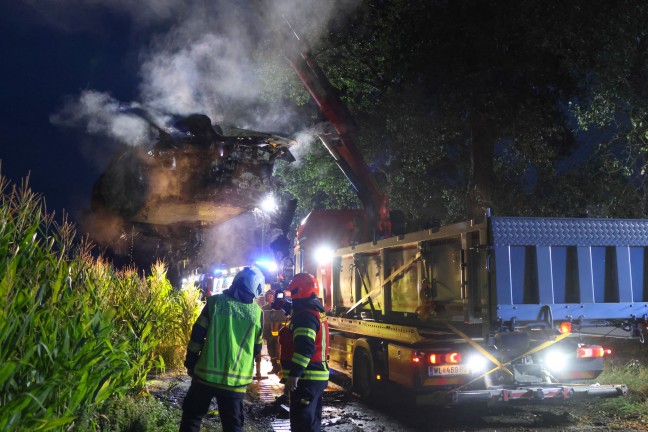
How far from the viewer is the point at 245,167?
63.7ft

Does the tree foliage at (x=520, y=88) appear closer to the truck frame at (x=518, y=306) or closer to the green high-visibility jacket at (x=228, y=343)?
the truck frame at (x=518, y=306)

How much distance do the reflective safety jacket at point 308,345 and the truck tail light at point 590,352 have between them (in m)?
3.84

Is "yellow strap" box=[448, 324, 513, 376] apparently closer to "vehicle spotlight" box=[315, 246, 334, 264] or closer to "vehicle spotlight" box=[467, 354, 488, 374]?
"vehicle spotlight" box=[467, 354, 488, 374]

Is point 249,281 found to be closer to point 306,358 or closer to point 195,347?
point 195,347

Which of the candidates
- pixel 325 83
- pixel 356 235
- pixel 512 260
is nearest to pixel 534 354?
pixel 512 260

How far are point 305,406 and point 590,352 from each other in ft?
14.0

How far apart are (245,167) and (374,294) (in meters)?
10.2

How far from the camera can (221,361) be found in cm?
511

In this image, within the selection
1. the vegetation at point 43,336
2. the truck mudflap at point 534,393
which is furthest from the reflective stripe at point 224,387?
the truck mudflap at point 534,393

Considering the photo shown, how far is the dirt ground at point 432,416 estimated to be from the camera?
297 inches

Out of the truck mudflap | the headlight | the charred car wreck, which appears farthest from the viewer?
the charred car wreck

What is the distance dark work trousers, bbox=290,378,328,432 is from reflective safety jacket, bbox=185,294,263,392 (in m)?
0.63

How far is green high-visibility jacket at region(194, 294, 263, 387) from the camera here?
509 cm

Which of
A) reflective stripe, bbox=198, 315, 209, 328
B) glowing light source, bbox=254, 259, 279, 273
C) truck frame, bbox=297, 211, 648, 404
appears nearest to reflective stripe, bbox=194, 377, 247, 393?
reflective stripe, bbox=198, 315, 209, 328
